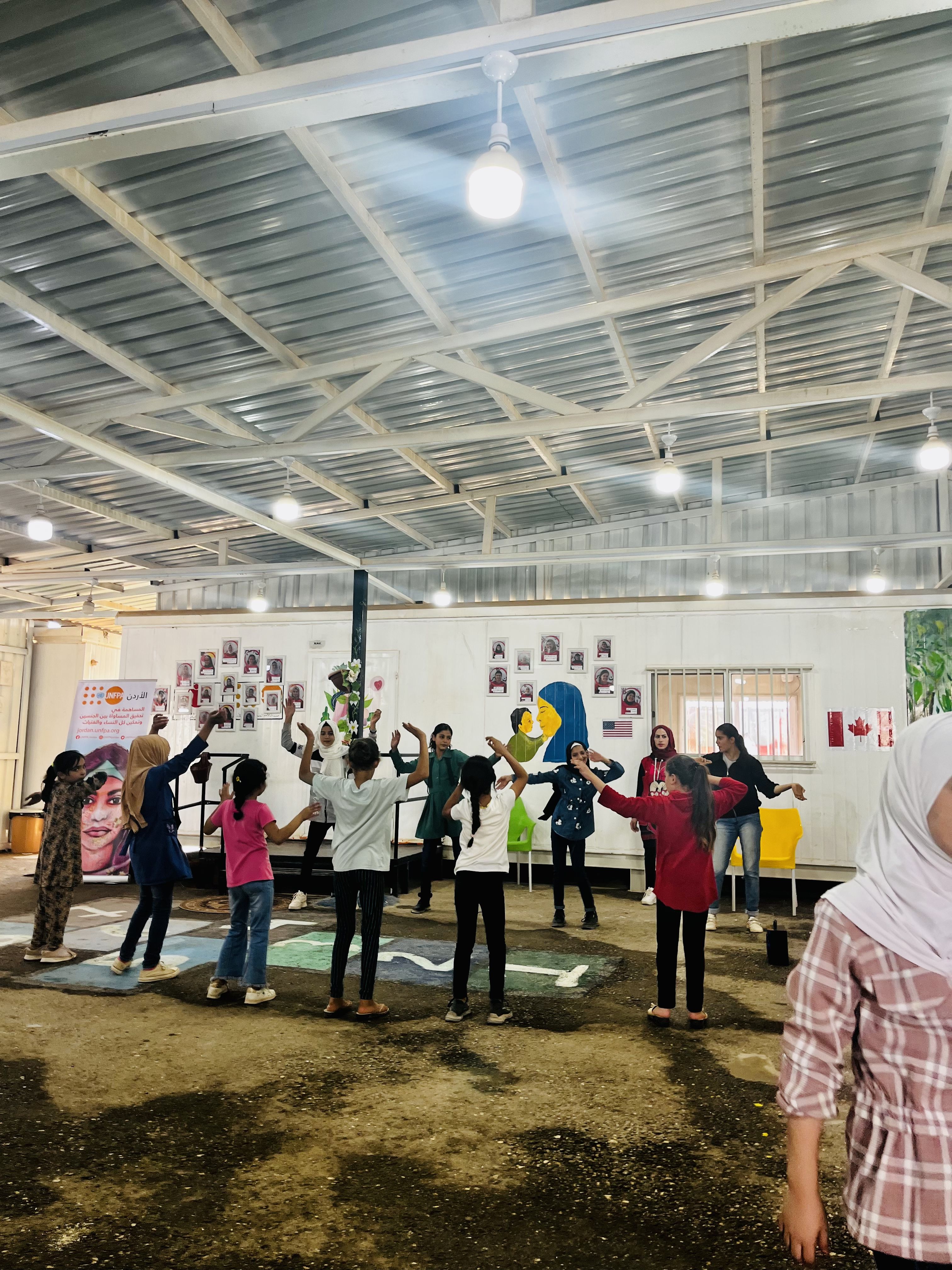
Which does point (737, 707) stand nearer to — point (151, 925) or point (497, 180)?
point (151, 925)

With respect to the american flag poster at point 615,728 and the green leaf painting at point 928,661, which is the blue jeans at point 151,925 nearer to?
the american flag poster at point 615,728

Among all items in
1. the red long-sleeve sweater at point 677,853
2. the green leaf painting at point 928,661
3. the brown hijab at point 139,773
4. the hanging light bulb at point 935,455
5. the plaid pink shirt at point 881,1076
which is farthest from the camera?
the green leaf painting at point 928,661

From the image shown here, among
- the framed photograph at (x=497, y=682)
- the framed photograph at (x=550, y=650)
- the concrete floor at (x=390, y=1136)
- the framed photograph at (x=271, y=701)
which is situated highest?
the framed photograph at (x=550, y=650)

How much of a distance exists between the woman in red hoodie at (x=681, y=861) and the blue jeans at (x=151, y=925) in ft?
9.55

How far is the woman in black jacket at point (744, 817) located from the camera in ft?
24.1

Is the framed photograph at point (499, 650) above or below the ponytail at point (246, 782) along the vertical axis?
above

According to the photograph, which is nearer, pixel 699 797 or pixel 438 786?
pixel 699 797

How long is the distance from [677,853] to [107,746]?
26.3 ft

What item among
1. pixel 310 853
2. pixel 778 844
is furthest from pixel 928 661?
pixel 310 853

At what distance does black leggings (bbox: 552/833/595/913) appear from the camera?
7664mm

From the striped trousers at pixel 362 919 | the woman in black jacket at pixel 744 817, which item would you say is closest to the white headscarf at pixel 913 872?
the striped trousers at pixel 362 919

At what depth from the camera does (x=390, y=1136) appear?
349 centimetres

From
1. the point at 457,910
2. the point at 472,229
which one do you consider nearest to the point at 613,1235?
the point at 457,910

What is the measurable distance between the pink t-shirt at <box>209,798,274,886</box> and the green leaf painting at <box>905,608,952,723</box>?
287 inches
